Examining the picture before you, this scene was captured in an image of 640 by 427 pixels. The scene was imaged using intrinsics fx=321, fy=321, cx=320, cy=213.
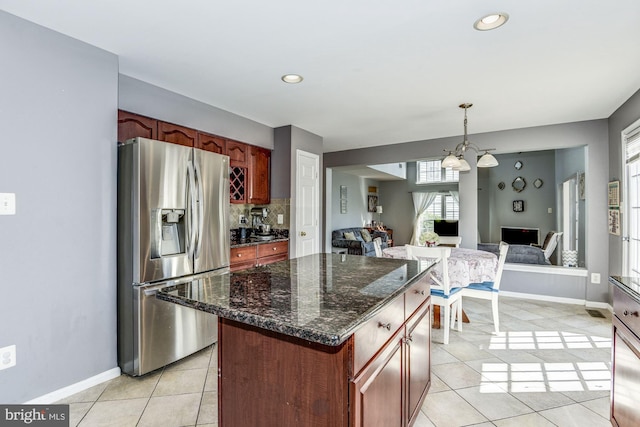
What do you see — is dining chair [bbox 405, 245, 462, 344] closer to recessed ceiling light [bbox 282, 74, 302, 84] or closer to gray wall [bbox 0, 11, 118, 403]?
recessed ceiling light [bbox 282, 74, 302, 84]

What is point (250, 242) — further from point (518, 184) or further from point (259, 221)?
point (518, 184)

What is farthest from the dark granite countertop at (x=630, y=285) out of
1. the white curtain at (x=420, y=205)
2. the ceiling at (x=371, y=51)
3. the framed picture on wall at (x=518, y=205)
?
the white curtain at (x=420, y=205)

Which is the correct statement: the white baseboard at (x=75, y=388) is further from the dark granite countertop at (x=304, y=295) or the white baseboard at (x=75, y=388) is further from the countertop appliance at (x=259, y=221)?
the countertop appliance at (x=259, y=221)

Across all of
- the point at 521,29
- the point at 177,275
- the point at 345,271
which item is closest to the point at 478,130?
the point at 521,29

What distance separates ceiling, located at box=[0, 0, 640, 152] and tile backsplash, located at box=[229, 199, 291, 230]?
122cm

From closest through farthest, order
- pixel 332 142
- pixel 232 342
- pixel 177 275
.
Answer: pixel 232 342 → pixel 177 275 → pixel 332 142

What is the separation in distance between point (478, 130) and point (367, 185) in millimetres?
6092

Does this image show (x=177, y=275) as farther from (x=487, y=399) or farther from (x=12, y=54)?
(x=487, y=399)

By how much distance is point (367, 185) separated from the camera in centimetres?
1055

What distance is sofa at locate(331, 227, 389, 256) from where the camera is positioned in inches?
294

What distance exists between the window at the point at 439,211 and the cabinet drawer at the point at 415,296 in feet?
28.4

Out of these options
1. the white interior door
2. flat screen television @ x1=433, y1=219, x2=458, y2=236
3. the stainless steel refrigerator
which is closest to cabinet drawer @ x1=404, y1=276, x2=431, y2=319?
the stainless steel refrigerator

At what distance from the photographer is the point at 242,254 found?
3.44 meters

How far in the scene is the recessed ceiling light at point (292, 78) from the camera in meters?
2.72
